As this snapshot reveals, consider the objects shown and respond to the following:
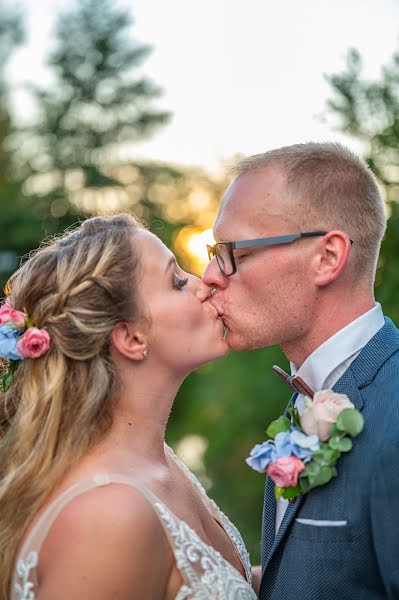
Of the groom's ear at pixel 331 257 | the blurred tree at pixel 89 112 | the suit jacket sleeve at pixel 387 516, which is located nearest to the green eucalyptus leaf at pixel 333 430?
the suit jacket sleeve at pixel 387 516

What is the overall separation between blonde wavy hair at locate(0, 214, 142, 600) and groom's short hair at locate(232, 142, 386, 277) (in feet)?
2.55

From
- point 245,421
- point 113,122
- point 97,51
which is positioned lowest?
point 245,421

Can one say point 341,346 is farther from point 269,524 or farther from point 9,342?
point 9,342

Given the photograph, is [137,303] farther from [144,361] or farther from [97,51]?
[97,51]

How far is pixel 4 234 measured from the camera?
83.4ft

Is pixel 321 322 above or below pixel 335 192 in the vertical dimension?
below

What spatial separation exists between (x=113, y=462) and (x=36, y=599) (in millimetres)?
603

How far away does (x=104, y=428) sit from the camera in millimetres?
3586

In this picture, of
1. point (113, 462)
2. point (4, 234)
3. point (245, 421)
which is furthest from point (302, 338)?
point (4, 234)

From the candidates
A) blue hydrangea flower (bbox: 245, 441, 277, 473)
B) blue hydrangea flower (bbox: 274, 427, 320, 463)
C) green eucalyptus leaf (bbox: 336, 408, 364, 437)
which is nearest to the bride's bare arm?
blue hydrangea flower (bbox: 245, 441, 277, 473)

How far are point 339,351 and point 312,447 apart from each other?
1.61 ft

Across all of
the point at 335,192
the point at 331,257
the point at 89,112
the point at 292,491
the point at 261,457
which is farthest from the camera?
the point at 89,112

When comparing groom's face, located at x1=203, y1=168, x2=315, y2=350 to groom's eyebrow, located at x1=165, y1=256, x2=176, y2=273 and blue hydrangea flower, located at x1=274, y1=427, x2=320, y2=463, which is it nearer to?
groom's eyebrow, located at x1=165, y1=256, x2=176, y2=273

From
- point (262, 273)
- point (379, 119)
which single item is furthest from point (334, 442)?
point (379, 119)
